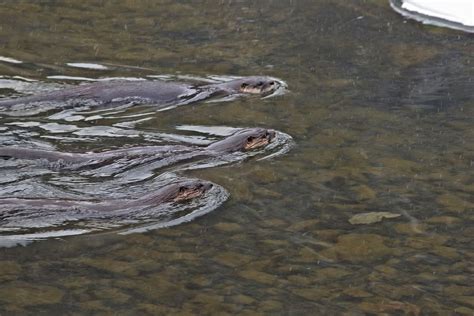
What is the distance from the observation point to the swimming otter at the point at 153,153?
35.0 ft

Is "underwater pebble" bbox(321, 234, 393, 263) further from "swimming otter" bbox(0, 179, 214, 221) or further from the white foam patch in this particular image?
the white foam patch

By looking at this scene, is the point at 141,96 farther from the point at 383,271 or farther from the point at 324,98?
the point at 383,271

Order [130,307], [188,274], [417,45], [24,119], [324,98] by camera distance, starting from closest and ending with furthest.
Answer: [130,307], [188,274], [24,119], [324,98], [417,45]

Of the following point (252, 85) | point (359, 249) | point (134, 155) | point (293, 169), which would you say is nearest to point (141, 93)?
point (252, 85)

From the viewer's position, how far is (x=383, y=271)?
8.68 metres

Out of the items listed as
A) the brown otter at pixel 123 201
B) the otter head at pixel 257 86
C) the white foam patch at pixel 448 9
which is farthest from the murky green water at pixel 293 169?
the white foam patch at pixel 448 9

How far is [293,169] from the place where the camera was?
1082 cm

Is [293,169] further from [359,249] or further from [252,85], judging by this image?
[252,85]

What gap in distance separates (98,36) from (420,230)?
25.6ft

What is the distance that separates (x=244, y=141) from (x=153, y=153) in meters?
1.02

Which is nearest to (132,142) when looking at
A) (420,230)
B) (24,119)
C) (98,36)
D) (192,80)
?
Answer: (24,119)

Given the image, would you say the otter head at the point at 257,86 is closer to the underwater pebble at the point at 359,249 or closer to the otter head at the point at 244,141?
the otter head at the point at 244,141

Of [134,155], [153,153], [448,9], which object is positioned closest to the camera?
[134,155]

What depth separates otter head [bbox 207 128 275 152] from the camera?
1128cm
